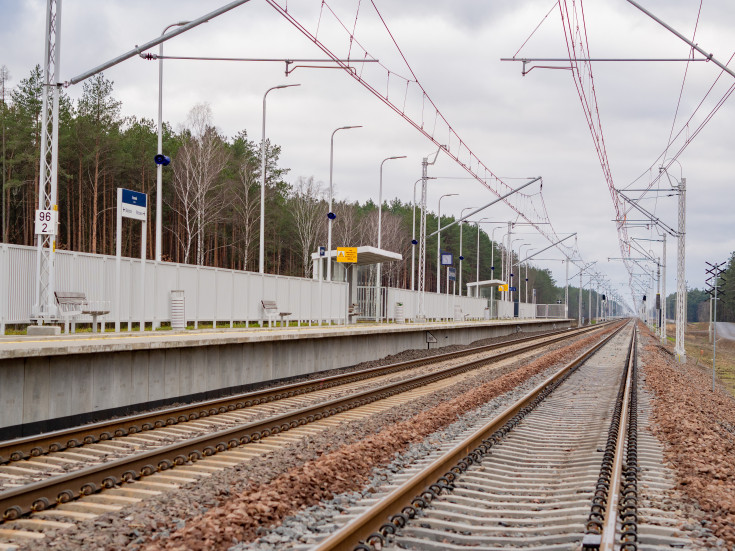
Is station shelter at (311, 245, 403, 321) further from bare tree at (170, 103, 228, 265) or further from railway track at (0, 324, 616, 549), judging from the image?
bare tree at (170, 103, 228, 265)

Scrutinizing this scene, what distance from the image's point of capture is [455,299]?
181ft

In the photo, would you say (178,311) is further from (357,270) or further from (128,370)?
(357,270)

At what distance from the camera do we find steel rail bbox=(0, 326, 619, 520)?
6.76 meters

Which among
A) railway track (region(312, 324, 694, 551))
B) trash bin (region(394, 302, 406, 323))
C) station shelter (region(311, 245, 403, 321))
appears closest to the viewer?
railway track (region(312, 324, 694, 551))

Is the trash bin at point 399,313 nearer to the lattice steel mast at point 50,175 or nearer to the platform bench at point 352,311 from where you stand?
the platform bench at point 352,311

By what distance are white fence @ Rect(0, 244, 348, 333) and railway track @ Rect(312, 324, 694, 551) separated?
11263mm

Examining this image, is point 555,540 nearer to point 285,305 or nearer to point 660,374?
point 660,374

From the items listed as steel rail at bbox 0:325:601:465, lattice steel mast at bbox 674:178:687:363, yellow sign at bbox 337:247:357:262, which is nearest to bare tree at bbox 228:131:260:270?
yellow sign at bbox 337:247:357:262

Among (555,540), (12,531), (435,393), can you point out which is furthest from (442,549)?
(435,393)

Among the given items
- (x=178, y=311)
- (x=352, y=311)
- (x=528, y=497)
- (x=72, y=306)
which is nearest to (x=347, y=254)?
(x=352, y=311)

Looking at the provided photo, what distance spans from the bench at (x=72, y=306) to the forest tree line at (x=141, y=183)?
2924cm

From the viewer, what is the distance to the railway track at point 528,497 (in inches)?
235

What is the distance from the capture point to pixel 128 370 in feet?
45.3

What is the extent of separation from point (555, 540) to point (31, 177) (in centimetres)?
5449
